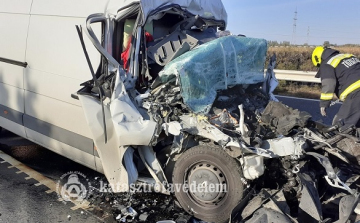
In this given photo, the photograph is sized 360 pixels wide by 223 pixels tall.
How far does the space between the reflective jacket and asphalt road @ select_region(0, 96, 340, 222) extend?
3217mm

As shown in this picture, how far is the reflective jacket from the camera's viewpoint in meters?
4.65

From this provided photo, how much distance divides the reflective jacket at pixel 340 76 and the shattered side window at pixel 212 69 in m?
1.08

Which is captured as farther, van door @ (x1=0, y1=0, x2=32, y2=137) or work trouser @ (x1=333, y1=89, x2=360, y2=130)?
work trouser @ (x1=333, y1=89, x2=360, y2=130)

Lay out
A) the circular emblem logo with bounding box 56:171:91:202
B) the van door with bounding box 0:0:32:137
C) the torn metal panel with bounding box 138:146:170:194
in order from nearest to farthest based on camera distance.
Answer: the torn metal panel with bounding box 138:146:170:194 < the circular emblem logo with bounding box 56:171:91:202 < the van door with bounding box 0:0:32:137

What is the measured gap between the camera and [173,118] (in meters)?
3.43

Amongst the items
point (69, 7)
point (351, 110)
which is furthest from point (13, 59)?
point (351, 110)

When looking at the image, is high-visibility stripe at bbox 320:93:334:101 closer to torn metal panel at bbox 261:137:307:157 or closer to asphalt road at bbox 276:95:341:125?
torn metal panel at bbox 261:137:307:157

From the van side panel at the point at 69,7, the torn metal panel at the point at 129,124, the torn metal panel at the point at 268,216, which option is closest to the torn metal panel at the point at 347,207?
the torn metal panel at the point at 268,216

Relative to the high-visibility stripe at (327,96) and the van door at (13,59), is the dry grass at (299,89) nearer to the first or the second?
the high-visibility stripe at (327,96)

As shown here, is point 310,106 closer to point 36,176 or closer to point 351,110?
point 351,110

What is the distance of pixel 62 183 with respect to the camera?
14.3 ft

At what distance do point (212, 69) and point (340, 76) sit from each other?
2104mm

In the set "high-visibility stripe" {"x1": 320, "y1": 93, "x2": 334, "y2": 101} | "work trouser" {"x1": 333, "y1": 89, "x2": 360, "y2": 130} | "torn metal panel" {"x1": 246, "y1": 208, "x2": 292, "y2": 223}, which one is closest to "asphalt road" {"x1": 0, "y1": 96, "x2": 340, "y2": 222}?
"torn metal panel" {"x1": 246, "y1": 208, "x2": 292, "y2": 223}

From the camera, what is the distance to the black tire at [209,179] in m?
3.26
